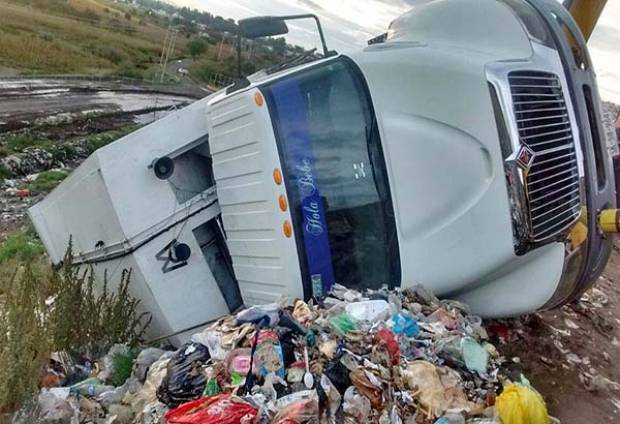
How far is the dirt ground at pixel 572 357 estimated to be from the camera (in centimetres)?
411

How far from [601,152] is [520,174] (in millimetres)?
889

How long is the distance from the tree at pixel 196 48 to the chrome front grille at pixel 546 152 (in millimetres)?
37449

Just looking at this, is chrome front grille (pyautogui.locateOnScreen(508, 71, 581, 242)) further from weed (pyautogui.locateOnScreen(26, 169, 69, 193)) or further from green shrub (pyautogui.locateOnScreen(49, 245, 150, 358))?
weed (pyautogui.locateOnScreen(26, 169, 69, 193))

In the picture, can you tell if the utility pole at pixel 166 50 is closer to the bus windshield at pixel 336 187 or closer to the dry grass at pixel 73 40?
the dry grass at pixel 73 40

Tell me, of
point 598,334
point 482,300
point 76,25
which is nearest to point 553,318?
point 598,334

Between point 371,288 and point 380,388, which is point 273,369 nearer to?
point 380,388

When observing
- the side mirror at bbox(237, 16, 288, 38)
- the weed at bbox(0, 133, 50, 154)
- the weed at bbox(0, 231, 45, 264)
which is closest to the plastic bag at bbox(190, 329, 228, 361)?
the side mirror at bbox(237, 16, 288, 38)

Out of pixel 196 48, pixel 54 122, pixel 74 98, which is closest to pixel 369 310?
pixel 54 122

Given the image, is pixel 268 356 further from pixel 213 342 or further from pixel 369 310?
pixel 369 310

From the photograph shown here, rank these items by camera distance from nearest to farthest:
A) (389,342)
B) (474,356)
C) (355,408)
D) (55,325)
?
(355,408) → (389,342) → (474,356) → (55,325)

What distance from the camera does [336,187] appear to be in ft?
12.3

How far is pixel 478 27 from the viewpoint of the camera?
378cm

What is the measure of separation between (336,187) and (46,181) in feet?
26.4

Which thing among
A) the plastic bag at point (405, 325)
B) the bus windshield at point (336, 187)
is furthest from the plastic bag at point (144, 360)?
the plastic bag at point (405, 325)
